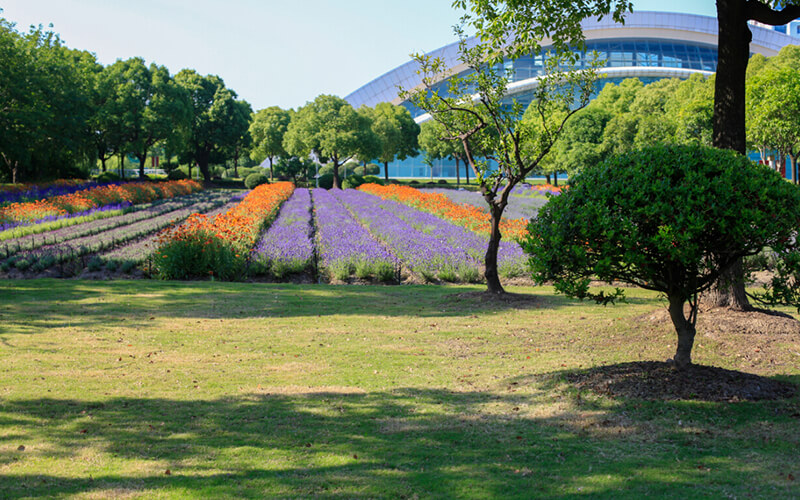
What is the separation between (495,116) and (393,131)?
52.0 metres

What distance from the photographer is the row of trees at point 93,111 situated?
88.4ft

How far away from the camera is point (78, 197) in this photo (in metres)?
24.3

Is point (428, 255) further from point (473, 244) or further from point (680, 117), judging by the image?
point (680, 117)

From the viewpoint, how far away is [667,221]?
4859 millimetres

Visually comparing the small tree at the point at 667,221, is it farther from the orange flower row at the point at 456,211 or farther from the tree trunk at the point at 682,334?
the orange flower row at the point at 456,211

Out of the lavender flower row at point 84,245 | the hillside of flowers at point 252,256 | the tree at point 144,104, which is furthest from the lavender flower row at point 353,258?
the tree at point 144,104

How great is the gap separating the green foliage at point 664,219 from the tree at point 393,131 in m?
52.7

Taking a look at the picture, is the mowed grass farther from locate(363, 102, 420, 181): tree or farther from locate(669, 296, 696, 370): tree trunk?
locate(363, 102, 420, 181): tree

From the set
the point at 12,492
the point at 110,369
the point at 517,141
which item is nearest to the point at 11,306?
the point at 110,369

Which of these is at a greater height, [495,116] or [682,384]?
[495,116]

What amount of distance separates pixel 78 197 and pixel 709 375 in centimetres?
2498

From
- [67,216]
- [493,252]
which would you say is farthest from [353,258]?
[67,216]

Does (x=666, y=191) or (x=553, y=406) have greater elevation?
(x=666, y=191)

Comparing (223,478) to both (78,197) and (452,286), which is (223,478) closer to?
(452,286)
